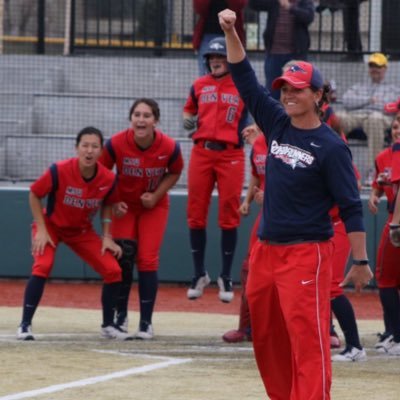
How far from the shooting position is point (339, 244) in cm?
830

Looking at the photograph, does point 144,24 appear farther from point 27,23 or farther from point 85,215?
point 85,215

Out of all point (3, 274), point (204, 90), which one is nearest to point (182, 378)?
point (204, 90)

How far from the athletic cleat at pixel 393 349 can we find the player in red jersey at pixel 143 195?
188 cm

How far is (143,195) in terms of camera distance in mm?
9203

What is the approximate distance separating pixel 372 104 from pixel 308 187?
7960 millimetres

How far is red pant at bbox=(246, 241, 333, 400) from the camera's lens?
5719 millimetres

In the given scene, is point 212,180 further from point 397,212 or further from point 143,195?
point 397,212

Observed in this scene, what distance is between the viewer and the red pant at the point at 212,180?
10203mm

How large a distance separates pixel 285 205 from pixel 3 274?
773 centimetres

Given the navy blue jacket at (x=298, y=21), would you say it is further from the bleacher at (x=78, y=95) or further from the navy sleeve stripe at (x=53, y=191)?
the navy sleeve stripe at (x=53, y=191)

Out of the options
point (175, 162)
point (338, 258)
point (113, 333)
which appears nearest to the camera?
point (338, 258)

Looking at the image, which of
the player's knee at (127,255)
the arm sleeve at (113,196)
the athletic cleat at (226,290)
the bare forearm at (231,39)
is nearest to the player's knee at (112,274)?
the player's knee at (127,255)

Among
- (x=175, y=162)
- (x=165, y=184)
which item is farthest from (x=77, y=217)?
(x=175, y=162)

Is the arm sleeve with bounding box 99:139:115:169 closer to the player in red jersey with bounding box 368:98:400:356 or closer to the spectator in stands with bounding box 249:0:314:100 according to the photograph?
the player in red jersey with bounding box 368:98:400:356
